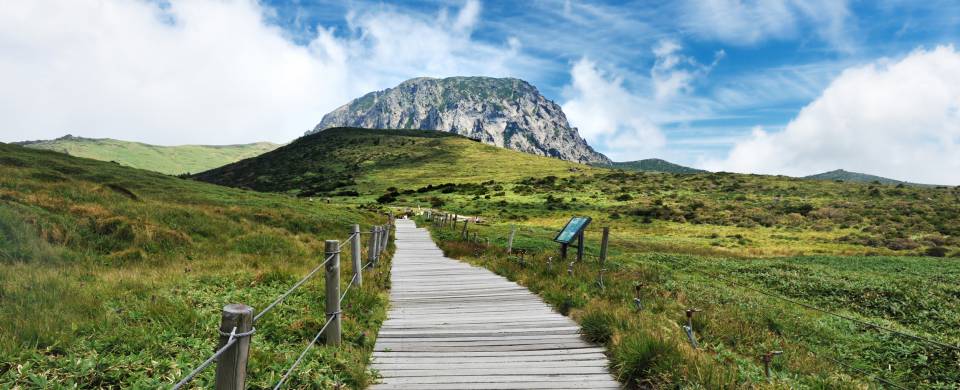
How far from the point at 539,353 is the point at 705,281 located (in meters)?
15.0

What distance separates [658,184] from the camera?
8900 cm

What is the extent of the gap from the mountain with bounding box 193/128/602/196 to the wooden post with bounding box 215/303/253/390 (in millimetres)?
94303

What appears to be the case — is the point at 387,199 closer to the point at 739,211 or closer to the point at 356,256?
the point at 739,211

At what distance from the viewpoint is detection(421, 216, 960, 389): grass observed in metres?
5.77

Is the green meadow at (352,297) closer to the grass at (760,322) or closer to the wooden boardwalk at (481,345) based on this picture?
the grass at (760,322)

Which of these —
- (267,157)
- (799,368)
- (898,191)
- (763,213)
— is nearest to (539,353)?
(799,368)

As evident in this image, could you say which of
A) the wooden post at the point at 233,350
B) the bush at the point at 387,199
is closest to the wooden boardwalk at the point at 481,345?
the wooden post at the point at 233,350

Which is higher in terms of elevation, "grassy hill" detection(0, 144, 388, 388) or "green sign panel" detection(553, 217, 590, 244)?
"green sign panel" detection(553, 217, 590, 244)

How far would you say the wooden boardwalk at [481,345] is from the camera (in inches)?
229

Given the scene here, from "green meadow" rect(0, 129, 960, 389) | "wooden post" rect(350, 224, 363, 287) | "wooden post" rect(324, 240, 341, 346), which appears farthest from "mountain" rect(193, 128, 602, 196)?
A: "wooden post" rect(324, 240, 341, 346)

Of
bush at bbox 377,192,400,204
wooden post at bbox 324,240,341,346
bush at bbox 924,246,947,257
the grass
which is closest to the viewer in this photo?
the grass

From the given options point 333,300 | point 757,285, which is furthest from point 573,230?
point 757,285

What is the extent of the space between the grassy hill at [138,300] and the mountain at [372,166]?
79.2 metres

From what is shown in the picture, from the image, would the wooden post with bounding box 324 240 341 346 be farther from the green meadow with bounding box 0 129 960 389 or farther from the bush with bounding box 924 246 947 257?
the bush with bounding box 924 246 947 257
